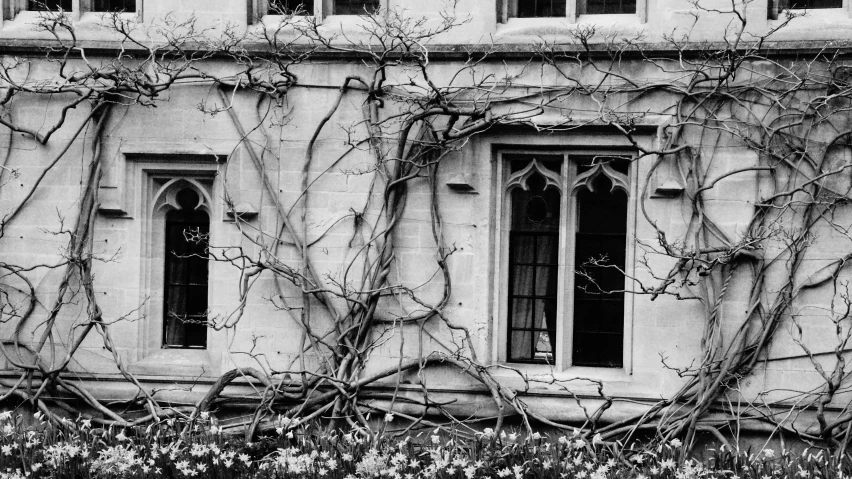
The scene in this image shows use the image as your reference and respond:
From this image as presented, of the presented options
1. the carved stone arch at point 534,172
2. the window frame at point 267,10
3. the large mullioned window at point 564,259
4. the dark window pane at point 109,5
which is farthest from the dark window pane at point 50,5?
the carved stone arch at point 534,172

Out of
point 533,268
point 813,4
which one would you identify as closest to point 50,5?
point 533,268

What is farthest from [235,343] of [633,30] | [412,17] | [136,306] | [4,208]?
[633,30]

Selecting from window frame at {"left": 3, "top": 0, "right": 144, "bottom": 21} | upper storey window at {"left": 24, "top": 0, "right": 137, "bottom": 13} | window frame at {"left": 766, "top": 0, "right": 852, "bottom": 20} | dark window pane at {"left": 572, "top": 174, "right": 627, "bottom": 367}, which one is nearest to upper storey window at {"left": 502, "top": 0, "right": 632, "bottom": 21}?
window frame at {"left": 766, "top": 0, "right": 852, "bottom": 20}

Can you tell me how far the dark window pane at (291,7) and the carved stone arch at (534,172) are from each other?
87.8 inches

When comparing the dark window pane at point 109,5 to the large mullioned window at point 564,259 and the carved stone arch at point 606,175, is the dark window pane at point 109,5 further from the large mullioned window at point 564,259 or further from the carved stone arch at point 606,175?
the carved stone arch at point 606,175

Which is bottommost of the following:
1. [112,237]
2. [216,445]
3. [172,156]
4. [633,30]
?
[216,445]

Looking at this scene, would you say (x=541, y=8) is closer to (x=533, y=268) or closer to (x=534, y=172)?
(x=534, y=172)

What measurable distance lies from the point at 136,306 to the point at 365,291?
2038mm

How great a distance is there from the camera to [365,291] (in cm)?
941

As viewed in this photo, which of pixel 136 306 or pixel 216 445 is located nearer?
pixel 216 445

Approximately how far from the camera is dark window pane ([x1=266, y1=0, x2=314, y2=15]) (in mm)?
9648

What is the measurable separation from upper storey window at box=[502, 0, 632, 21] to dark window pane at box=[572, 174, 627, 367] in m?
1.26

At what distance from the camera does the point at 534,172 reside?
9.55m

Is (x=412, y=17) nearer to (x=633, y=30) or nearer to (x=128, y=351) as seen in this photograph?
(x=633, y=30)
